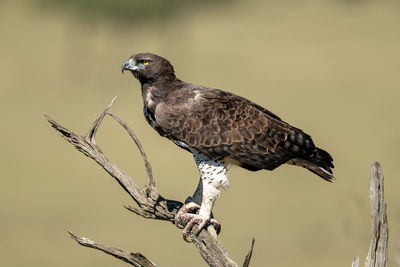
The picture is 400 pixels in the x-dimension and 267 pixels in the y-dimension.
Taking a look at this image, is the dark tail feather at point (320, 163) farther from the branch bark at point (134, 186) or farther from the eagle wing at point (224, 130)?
the branch bark at point (134, 186)

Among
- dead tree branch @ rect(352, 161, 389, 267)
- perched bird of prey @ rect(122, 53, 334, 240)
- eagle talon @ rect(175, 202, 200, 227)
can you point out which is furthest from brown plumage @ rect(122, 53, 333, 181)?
dead tree branch @ rect(352, 161, 389, 267)

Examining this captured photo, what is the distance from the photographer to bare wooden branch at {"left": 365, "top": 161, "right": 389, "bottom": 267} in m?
4.70

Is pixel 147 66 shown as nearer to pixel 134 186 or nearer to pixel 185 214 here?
pixel 134 186

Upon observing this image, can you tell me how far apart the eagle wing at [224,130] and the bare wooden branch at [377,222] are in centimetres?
149

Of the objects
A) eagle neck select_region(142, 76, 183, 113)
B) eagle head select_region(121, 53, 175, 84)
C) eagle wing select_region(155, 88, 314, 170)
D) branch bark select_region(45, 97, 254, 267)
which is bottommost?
branch bark select_region(45, 97, 254, 267)

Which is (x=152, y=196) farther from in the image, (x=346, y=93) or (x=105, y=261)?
(x=346, y=93)

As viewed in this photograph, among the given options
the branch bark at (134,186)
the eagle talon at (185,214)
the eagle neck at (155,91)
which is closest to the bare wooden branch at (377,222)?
the branch bark at (134,186)

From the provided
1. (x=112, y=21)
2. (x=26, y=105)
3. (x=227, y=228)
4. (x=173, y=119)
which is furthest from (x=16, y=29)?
(x=173, y=119)

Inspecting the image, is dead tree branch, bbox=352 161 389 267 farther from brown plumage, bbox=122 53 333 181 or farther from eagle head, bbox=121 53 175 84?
eagle head, bbox=121 53 175 84

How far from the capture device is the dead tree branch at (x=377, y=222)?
470cm

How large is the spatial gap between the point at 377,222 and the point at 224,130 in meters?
1.81

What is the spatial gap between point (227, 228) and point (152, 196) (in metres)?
9.05

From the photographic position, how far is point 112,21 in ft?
109

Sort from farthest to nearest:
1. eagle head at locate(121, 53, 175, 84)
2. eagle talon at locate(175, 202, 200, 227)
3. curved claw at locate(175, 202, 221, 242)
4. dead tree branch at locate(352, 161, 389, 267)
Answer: eagle head at locate(121, 53, 175, 84) < eagle talon at locate(175, 202, 200, 227) < curved claw at locate(175, 202, 221, 242) < dead tree branch at locate(352, 161, 389, 267)
